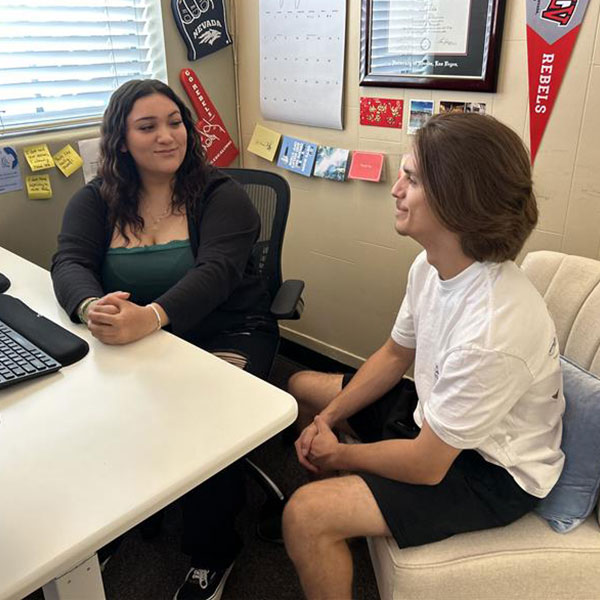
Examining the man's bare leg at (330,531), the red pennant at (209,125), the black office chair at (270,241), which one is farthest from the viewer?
the red pennant at (209,125)

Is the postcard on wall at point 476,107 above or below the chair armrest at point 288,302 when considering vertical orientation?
above

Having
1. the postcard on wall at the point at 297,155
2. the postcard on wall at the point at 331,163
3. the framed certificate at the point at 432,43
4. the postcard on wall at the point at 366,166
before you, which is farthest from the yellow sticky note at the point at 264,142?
the framed certificate at the point at 432,43

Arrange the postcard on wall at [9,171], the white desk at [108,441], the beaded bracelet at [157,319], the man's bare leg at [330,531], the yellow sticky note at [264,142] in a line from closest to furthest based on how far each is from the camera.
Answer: the white desk at [108,441]
the man's bare leg at [330,531]
the beaded bracelet at [157,319]
the postcard on wall at [9,171]
the yellow sticky note at [264,142]

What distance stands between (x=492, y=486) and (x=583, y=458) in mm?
189

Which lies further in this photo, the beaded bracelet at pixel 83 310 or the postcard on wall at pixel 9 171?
the postcard on wall at pixel 9 171

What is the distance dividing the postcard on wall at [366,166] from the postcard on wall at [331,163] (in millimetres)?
36

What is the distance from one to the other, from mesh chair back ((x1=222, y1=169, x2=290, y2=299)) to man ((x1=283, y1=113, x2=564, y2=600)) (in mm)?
731

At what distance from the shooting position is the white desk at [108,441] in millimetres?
790

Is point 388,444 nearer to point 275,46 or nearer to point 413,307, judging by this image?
point 413,307

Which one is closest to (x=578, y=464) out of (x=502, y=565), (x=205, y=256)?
(x=502, y=565)

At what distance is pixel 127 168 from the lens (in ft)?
5.63

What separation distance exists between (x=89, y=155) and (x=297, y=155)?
2.69ft

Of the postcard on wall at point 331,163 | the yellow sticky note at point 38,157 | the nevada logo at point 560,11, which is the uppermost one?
the nevada logo at point 560,11

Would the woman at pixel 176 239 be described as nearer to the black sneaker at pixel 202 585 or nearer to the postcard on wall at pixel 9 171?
the black sneaker at pixel 202 585
